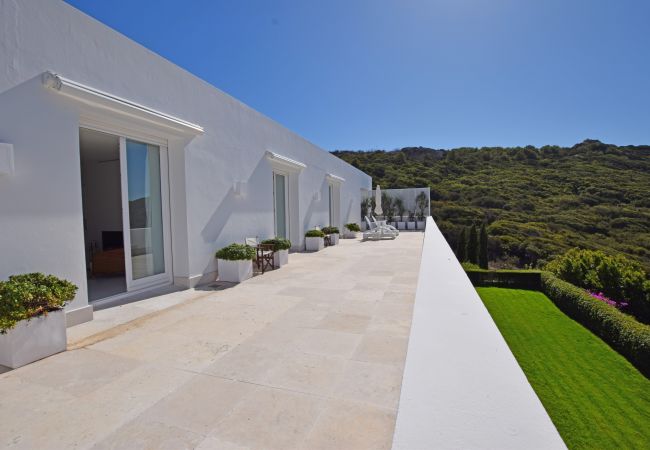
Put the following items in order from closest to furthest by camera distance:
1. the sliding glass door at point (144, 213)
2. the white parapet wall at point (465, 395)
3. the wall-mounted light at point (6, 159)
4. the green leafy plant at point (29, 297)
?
the white parapet wall at point (465, 395) < the green leafy plant at point (29, 297) < the wall-mounted light at point (6, 159) < the sliding glass door at point (144, 213)

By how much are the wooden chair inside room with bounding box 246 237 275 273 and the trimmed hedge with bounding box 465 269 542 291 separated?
35.3 feet

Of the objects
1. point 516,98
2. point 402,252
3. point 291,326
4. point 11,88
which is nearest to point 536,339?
point 402,252

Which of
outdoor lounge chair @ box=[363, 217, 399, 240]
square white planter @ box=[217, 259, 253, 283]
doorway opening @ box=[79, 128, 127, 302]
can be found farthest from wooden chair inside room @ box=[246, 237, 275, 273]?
outdoor lounge chair @ box=[363, 217, 399, 240]

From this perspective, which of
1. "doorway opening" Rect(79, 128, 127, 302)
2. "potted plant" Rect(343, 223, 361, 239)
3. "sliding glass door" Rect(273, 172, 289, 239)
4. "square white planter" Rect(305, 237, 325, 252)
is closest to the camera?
Answer: "doorway opening" Rect(79, 128, 127, 302)

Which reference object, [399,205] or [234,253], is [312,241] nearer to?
[234,253]

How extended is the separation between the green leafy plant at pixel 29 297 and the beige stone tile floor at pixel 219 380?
46 cm

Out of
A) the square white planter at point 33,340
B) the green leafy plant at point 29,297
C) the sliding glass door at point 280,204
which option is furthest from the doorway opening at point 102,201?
the square white planter at point 33,340

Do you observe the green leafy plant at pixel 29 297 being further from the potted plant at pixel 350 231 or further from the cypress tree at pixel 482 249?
the cypress tree at pixel 482 249

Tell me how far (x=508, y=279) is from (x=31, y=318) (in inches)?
640

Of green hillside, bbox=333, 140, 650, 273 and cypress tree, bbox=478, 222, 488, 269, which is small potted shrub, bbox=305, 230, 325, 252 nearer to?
cypress tree, bbox=478, 222, 488, 269

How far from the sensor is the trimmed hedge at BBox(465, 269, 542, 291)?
1437 centimetres

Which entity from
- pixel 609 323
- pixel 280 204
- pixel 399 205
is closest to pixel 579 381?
pixel 609 323

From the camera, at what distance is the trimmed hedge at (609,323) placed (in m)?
7.31

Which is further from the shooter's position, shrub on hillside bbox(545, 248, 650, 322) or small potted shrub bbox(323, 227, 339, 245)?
small potted shrub bbox(323, 227, 339, 245)
